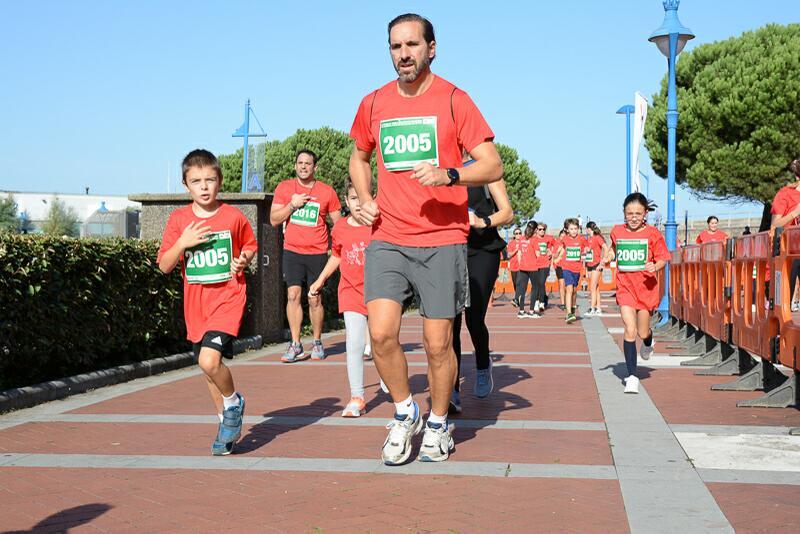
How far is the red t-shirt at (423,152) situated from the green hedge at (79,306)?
3576 mm

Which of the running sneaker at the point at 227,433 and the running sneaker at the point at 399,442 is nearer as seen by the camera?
the running sneaker at the point at 399,442

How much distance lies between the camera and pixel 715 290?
35.1ft

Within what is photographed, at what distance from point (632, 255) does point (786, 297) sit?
1.73 meters

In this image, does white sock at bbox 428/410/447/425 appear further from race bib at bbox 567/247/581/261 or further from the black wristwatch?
race bib at bbox 567/247/581/261

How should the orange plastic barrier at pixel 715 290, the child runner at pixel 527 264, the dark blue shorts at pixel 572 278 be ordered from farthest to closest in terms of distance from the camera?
the child runner at pixel 527 264 < the dark blue shorts at pixel 572 278 < the orange plastic barrier at pixel 715 290

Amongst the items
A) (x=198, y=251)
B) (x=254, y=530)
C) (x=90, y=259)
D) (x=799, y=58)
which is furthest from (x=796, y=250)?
(x=799, y=58)

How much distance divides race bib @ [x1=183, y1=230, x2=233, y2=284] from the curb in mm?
2357

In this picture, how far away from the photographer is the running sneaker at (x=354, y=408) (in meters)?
7.05

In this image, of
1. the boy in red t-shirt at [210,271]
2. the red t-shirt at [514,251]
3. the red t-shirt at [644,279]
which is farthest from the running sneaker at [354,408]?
the red t-shirt at [514,251]

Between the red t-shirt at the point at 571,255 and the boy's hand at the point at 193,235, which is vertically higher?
the boy's hand at the point at 193,235

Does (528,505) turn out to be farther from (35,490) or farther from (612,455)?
(35,490)

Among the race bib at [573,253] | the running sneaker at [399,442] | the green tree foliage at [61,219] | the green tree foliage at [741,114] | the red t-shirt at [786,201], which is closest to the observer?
the running sneaker at [399,442]

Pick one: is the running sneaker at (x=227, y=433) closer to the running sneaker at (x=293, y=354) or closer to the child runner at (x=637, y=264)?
the child runner at (x=637, y=264)

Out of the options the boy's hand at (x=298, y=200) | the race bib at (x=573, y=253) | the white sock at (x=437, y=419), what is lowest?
the white sock at (x=437, y=419)
